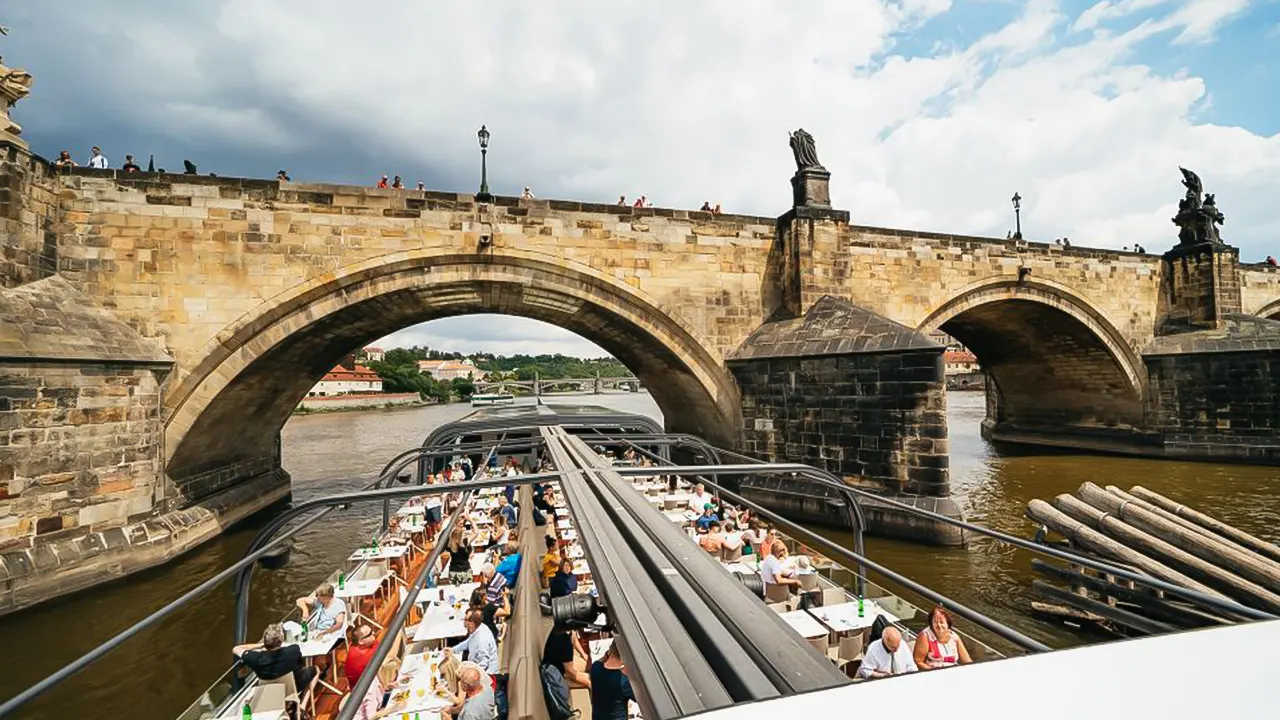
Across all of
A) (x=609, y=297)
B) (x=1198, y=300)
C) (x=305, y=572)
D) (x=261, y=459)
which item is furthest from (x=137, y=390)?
(x=1198, y=300)

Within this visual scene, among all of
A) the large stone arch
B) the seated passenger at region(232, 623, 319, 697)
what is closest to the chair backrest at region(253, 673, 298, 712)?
the seated passenger at region(232, 623, 319, 697)

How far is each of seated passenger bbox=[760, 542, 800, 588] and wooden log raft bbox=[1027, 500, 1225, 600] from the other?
3530 mm

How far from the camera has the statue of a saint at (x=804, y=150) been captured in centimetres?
1126

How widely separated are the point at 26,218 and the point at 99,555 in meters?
4.83

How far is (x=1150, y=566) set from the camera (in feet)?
18.1

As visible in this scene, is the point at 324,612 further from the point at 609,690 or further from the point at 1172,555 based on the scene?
the point at 1172,555

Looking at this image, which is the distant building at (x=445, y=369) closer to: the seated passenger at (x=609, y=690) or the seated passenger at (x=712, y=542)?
the seated passenger at (x=712, y=542)

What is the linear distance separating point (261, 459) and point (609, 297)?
8.97 meters

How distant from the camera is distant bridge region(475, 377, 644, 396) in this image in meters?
84.7

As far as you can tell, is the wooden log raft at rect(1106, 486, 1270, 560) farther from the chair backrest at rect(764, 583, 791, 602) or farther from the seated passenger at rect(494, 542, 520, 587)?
the seated passenger at rect(494, 542, 520, 587)

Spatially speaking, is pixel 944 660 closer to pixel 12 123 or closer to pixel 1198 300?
pixel 12 123

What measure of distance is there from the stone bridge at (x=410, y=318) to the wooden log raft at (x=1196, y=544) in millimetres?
1972

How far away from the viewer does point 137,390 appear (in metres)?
7.77

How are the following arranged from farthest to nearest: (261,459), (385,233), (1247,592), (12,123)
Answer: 1. (261,459)
2. (385,233)
3. (12,123)
4. (1247,592)
